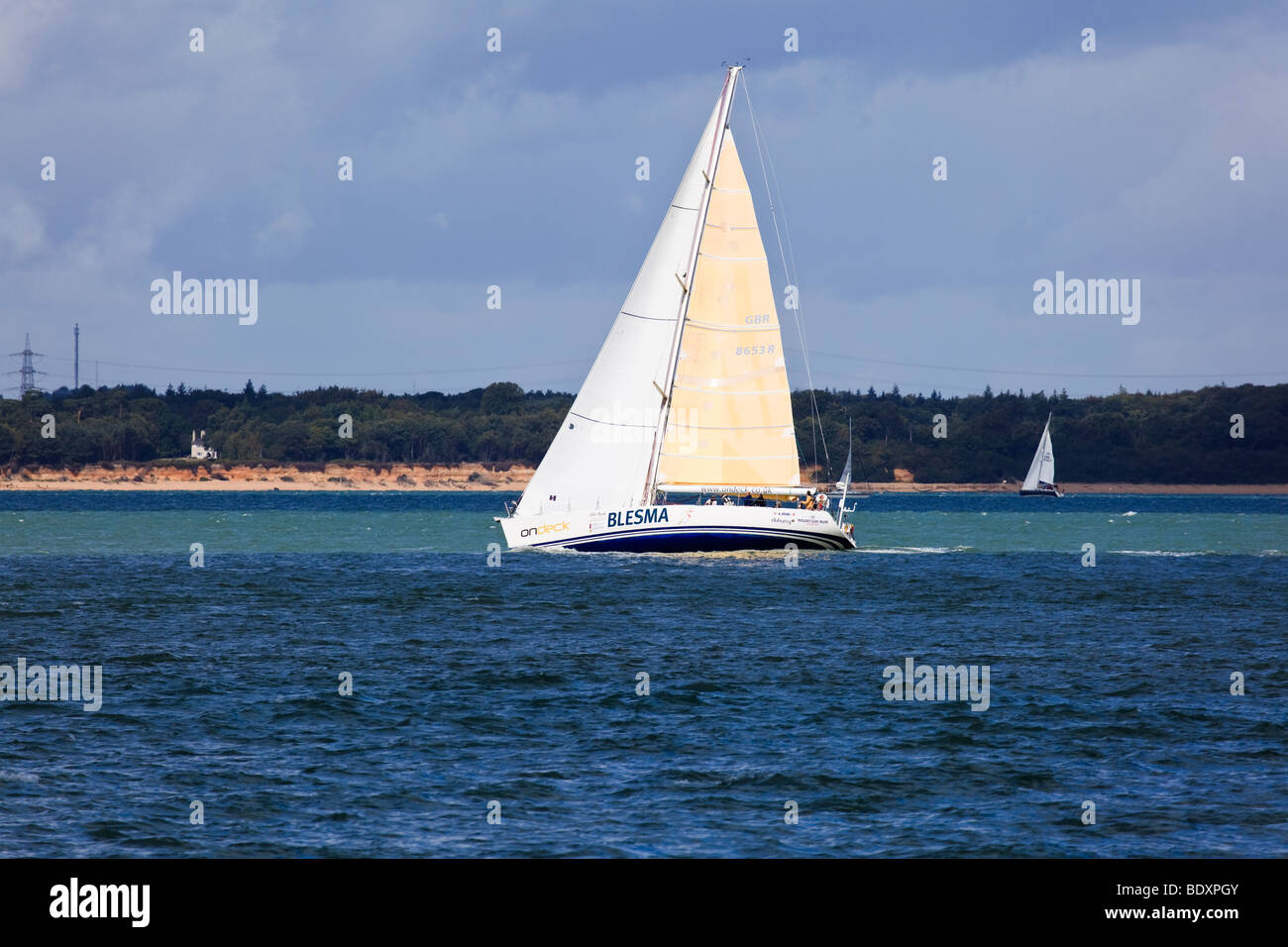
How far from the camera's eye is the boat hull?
54.6 m

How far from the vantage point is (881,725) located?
74.2ft

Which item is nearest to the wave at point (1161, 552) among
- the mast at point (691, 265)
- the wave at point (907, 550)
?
the wave at point (907, 550)

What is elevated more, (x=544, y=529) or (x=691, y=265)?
(x=691, y=265)

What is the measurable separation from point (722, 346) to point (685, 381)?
6.54 feet

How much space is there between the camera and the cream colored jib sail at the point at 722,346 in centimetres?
5556

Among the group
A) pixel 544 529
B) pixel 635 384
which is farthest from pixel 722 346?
pixel 544 529

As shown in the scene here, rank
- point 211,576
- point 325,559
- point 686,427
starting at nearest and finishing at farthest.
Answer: point 211,576, point 686,427, point 325,559

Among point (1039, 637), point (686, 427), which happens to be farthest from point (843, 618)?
point (686, 427)

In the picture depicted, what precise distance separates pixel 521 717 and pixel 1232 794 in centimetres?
1060

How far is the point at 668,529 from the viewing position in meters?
54.7

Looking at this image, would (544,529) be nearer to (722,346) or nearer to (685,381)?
(685,381)

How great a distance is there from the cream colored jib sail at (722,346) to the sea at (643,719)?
7.77 meters

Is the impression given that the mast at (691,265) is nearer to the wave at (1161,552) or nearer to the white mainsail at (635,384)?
the white mainsail at (635,384)
